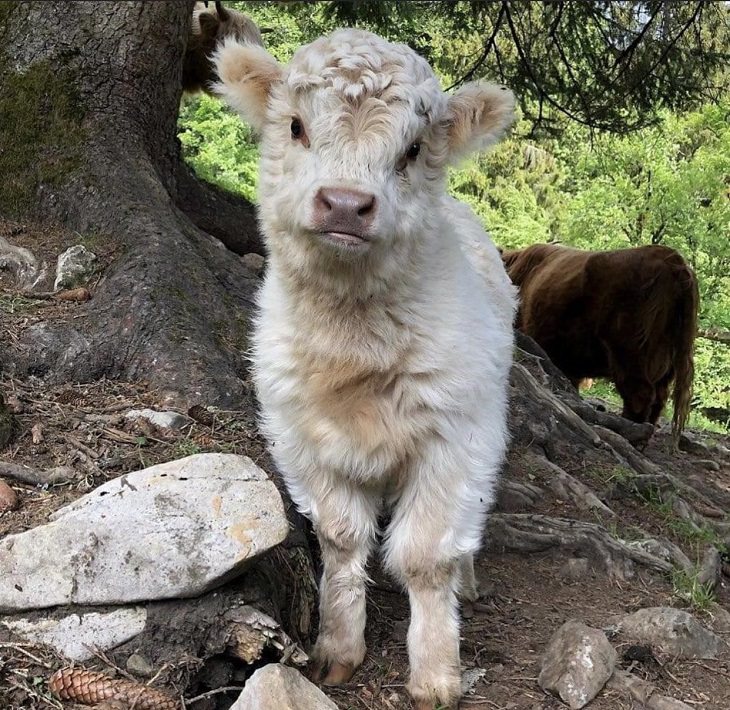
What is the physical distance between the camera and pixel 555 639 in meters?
2.89

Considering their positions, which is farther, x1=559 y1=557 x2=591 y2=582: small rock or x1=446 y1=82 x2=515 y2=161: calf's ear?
x1=559 y1=557 x2=591 y2=582: small rock

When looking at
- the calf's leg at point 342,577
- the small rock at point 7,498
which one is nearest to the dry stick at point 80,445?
the small rock at point 7,498

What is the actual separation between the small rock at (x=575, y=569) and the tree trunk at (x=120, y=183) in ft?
5.84

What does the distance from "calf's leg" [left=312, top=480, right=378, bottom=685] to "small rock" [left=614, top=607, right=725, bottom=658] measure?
1143 mm

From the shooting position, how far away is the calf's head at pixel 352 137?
Answer: 2.41 meters

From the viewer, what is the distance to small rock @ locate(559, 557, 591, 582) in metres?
3.85

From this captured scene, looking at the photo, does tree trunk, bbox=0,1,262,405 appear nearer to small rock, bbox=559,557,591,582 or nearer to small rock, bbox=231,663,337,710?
small rock, bbox=231,663,337,710

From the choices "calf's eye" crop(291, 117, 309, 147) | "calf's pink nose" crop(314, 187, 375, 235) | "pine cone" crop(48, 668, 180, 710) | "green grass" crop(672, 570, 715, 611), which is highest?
"calf's eye" crop(291, 117, 309, 147)

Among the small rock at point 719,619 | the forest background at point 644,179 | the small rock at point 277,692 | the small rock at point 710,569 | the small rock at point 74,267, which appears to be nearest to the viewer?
the small rock at point 277,692

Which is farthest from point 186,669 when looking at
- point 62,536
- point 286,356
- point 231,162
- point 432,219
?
point 231,162

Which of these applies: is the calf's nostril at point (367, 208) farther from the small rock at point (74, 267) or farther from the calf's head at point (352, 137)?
the small rock at point (74, 267)

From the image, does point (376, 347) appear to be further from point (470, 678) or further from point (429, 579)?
point (470, 678)

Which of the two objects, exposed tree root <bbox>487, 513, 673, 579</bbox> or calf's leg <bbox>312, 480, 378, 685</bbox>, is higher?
calf's leg <bbox>312, 480, 378, 685</bbox>

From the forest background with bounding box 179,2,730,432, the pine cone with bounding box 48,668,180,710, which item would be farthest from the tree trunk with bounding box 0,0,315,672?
the forest background with bounding box 179,2,730,432
